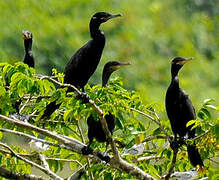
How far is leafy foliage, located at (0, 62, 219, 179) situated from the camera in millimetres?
4184

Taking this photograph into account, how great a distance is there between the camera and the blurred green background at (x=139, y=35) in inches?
956

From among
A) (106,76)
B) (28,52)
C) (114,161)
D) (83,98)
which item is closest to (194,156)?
(114,161)

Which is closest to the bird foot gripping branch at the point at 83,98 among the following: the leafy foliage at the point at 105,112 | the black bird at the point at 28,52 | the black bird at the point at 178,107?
the leafy foliage at the point at 105,112

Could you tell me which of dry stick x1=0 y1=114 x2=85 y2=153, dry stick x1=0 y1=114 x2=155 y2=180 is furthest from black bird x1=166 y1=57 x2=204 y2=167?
dry stick x1=0 y1=114 x2=85 y2=153

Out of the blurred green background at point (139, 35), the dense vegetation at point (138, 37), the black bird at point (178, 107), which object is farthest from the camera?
the blurred green background at point (139, 35)

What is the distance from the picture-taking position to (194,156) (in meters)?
4.58

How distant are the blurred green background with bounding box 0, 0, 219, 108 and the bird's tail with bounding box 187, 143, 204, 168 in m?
15.7

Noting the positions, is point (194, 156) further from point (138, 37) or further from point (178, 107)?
point (138, 37)

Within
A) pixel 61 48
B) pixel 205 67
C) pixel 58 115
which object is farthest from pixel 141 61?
pixel 58 115

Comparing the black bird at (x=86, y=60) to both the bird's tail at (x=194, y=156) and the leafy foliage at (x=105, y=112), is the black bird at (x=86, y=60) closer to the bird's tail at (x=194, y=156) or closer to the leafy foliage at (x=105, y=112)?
the leafy foliage at (x=105, y=112)

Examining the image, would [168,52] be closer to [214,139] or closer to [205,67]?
[205,67]

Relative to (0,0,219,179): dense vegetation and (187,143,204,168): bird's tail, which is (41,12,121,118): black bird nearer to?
(187,143,204,168): bird's tail

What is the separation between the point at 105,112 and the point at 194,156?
764 millimetres

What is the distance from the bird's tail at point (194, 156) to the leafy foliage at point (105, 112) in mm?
80
